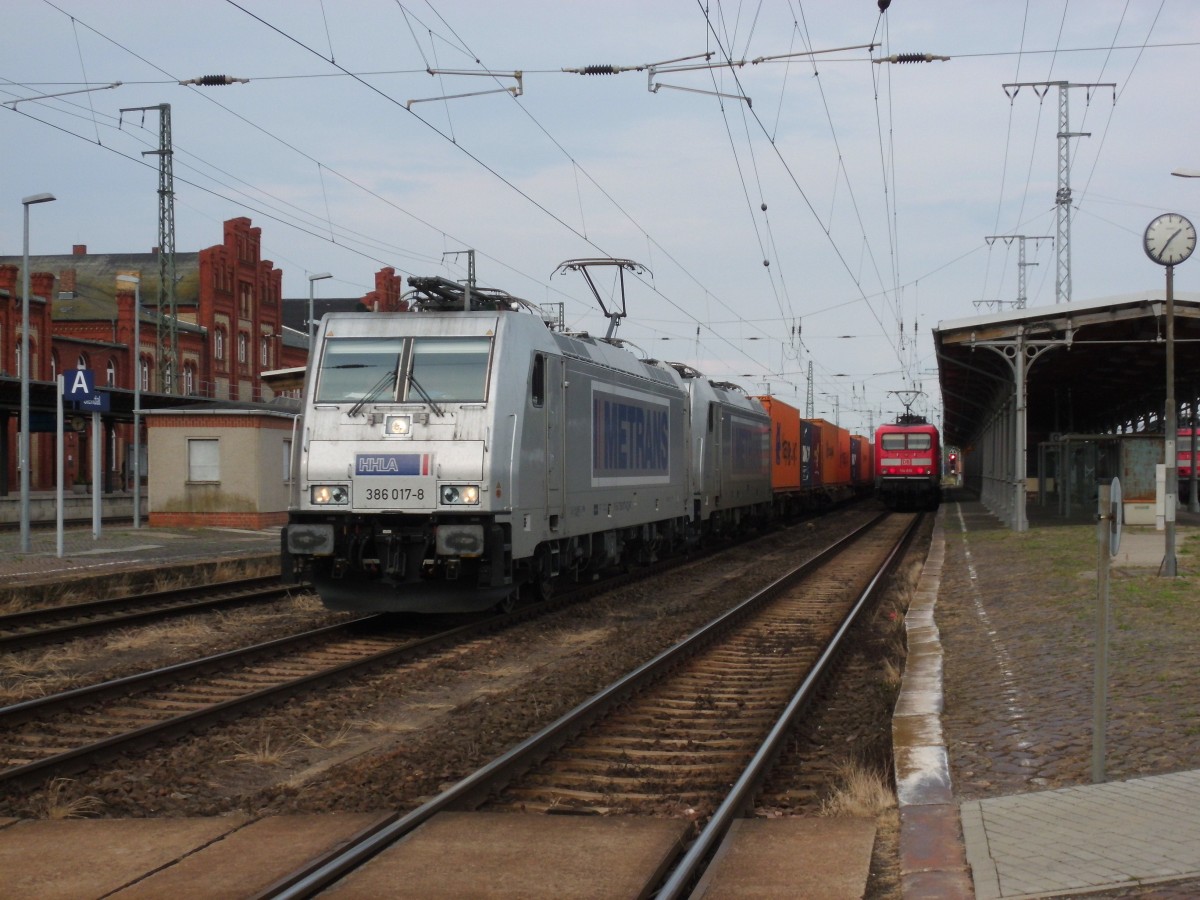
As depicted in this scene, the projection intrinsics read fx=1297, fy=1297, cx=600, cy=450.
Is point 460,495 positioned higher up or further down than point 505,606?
higher up

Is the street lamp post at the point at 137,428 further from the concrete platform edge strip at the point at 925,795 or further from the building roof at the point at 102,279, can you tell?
the building roof at the point at 102,279

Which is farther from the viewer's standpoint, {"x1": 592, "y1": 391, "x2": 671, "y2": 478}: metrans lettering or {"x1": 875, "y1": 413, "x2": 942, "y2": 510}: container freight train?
{"x1": 875, "y1": 413, "x2": 942, "y2": 510}: container freight train

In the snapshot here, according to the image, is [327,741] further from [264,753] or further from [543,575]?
[543,575]

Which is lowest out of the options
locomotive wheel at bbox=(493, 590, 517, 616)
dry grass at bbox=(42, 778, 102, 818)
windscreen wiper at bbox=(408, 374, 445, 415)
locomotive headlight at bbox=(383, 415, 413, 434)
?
dry grass at bbox=(42, 778, 102, 818)

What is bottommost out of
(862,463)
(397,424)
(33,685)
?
(33,685)

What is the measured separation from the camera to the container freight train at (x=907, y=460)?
46.5m

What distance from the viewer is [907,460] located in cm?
4666

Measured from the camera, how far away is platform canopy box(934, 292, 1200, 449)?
24.9 m

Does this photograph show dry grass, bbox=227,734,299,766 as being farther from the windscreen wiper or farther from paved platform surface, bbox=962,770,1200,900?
the windscreen wiper

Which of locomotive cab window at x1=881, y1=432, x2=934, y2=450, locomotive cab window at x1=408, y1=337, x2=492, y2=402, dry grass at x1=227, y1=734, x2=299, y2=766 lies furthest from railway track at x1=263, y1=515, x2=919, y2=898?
locomotive cab window at x1=881, y1=432, x2=934, y2=450

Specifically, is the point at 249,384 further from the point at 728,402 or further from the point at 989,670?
the point at 989,670

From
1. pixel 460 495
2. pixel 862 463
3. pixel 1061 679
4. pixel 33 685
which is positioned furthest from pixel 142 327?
pixel 1061 679

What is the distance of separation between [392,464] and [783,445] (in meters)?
23.8

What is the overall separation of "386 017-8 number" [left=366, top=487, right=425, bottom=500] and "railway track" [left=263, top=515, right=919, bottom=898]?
2.97 m
